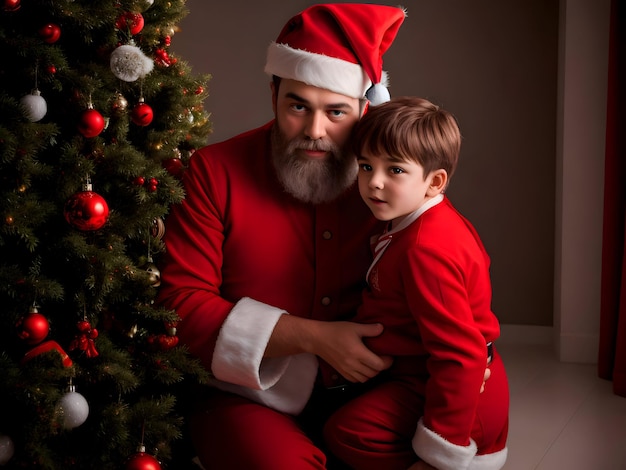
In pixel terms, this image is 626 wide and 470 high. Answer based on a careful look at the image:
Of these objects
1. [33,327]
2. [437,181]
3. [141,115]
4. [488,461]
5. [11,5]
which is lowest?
[488,461]

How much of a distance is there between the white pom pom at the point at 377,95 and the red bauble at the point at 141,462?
41.3 inches

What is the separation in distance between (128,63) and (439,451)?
1119 mm

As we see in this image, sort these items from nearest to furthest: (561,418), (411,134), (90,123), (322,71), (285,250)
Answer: (90,123), (411,134), (322,71), (285,250), (561,418)

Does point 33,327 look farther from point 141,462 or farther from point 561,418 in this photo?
point 561,418

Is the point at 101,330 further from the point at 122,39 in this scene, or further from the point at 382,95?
the point at 382,95

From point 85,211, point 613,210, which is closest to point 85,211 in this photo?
point 85,211

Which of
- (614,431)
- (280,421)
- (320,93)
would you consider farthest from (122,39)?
(614,431)

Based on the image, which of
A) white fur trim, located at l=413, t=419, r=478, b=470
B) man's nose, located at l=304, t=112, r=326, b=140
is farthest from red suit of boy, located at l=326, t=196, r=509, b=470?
man's nose, located at l=304, t=112, r=326, b=140

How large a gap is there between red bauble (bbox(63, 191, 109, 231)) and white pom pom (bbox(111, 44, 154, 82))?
299mm

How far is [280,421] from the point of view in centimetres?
181

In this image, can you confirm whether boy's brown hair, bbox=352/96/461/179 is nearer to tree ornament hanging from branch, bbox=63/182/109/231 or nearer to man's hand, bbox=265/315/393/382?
man's hand, bbox=265/315/393/382

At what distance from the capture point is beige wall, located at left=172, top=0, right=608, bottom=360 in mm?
3820

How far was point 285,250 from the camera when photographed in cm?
194

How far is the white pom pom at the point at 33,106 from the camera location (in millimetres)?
1504
